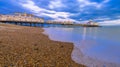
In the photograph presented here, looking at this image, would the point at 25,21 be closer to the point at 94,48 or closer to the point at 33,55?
the point at 94,48

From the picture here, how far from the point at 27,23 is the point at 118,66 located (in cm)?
9549

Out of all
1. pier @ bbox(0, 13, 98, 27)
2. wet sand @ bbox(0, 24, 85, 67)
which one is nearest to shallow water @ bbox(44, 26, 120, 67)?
wet sand @ bbox(0, 24, 85, 67)

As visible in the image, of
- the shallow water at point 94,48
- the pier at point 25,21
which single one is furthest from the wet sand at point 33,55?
the pier at point 25,21

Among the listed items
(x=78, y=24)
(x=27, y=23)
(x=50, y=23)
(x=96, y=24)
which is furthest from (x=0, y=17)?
(x=96, y=24)

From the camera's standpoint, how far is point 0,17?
105938mm

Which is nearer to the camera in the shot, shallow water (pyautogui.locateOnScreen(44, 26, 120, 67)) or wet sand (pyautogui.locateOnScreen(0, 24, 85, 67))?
wet sand (pyautogui.locateOnScreen(0, 24, 85, 67))

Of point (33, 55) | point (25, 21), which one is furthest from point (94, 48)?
point (25, 21)

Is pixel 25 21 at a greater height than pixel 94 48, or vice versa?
pixel 25 21

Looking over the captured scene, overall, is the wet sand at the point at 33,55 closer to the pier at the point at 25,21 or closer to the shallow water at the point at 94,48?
the shallow water at the point at 94,48

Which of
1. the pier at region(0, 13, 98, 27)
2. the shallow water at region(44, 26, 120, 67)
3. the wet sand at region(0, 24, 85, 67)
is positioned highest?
the pier at region(0, 13, 98, 27)

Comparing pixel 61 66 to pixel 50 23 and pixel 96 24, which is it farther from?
pixel 96 24

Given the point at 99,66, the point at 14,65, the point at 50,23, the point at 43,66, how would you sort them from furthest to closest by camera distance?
the point at 50,23, the point at 99,66, the point at 43,66, the point at 14,65

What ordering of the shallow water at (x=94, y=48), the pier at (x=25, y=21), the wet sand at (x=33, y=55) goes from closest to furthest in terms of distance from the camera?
the wet sand at (x=33, y=55) → the shallow water at (x=94, y=48) → the pier at (x=25, y=21)

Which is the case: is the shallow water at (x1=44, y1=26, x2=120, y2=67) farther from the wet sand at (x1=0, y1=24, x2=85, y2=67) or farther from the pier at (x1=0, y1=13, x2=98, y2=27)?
the pier at (x1=0, y1=13, x2=98, y2=27)
